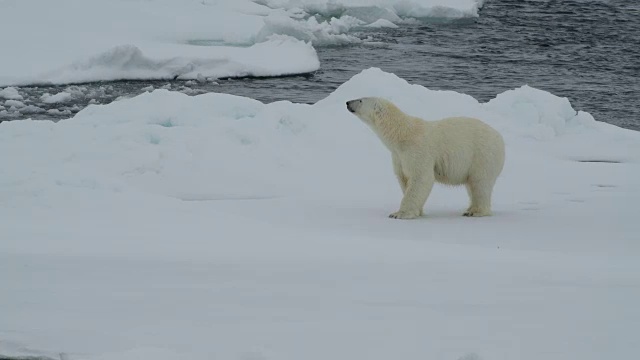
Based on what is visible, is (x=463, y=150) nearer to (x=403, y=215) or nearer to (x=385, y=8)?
(x=403, y=215)

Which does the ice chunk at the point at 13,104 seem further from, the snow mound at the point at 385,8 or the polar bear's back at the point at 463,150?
the snow mound at the point at 385,8

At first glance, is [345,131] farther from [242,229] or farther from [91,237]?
[91,237]

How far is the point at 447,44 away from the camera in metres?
19.9

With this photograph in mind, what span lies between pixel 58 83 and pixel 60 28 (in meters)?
2.88

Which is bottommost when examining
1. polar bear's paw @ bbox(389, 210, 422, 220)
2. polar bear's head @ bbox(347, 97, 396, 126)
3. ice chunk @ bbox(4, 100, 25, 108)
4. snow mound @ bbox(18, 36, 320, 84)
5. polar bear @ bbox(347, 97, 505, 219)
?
ice chunk @ bbox(4, 100, 25, 108)

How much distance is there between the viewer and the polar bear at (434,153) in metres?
6.87

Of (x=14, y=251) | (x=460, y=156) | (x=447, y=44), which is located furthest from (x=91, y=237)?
(x=447, y=44)

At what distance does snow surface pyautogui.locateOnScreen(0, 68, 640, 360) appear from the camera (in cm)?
316

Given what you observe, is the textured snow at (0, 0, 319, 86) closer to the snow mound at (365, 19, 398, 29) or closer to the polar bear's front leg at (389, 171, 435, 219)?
the snow mound at (365, 19, 398, 29)

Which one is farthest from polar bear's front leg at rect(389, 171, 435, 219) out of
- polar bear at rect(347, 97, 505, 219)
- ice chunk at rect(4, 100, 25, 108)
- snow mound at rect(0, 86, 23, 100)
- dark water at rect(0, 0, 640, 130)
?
snow mound at rect(0, 86, 23, 100)

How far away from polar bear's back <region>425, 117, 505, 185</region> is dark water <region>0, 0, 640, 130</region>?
7.61m

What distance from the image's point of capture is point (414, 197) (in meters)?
6.80

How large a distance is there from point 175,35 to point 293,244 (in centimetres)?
1376

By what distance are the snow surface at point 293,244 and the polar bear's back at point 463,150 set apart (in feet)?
1.13
